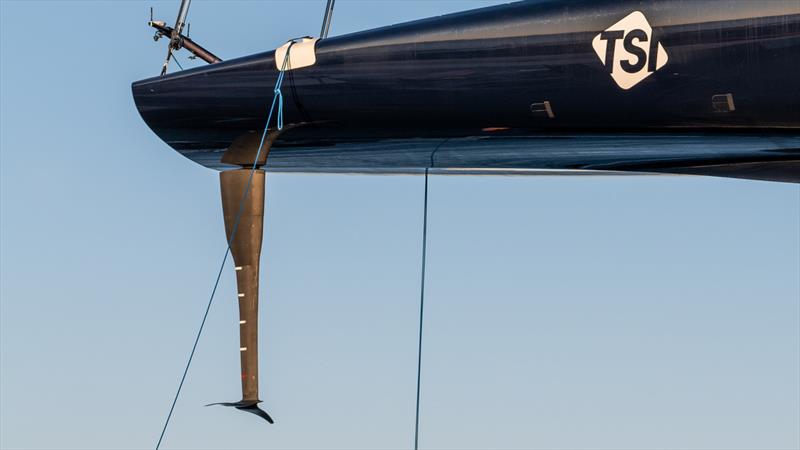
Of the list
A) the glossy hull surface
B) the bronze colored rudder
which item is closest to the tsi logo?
the glossy hull surface

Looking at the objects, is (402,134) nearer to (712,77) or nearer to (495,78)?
(495,78)

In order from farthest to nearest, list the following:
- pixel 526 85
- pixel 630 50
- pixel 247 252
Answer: pixel 247 252 < pixel 526 85 < pixel 630 50

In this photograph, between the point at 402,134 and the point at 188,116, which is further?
the point at 188,116

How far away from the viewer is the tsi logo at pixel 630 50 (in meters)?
9.13

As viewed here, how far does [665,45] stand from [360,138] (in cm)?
275

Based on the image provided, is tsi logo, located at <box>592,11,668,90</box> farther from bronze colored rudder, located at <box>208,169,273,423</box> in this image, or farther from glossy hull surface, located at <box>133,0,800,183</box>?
bronze colored rudder, located at <box>208,169,273,423</box>

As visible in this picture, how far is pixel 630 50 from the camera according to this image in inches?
362

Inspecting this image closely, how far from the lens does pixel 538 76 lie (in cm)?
954

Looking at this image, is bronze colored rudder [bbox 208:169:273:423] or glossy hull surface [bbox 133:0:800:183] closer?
glossy hull surface [bbox 133:0:800:183]

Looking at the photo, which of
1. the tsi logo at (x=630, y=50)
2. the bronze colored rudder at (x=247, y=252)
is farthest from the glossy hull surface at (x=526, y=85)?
the bronze colored rudder at (x=247, y=252)

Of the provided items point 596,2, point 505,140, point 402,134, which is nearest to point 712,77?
point 596,2

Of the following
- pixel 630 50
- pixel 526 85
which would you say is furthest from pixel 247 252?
pixel 630 50

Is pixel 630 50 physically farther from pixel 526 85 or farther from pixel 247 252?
pixel 247 252

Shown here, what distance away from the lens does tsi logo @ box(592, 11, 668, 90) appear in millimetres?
9133
